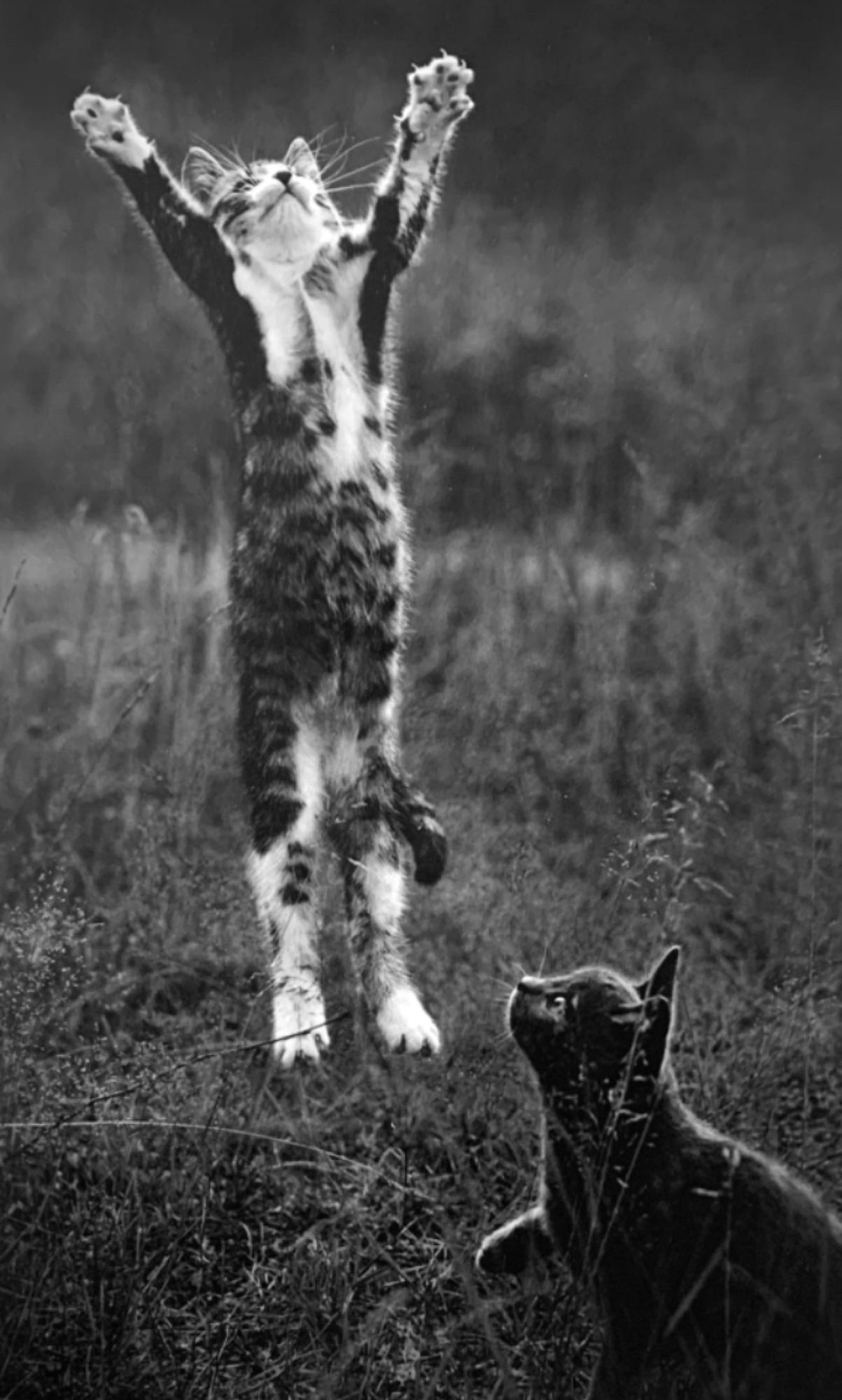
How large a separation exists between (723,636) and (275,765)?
1.19 meters

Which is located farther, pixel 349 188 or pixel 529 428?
pixel 529 428

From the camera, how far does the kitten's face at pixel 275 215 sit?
9.34 ft

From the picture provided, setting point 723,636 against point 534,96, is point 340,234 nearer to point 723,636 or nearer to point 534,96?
point 534,96

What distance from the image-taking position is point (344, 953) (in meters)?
2.82

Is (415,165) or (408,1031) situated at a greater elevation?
(415,165)

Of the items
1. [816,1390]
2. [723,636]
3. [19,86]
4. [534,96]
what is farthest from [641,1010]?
[19,86]

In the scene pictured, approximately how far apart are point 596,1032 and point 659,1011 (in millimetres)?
116

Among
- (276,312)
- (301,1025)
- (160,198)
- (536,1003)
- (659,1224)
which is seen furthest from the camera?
(160,198)

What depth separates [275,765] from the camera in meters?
2.92

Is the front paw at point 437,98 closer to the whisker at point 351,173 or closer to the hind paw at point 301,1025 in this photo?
the whisker at point 351,173

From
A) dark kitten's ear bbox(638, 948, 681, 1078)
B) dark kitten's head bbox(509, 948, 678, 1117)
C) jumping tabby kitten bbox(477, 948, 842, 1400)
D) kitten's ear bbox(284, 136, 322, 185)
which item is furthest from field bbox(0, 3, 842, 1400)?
dark kitten's ear bbox(638, 948, 681, 1078)

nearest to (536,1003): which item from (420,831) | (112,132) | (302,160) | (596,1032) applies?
(596,1032)

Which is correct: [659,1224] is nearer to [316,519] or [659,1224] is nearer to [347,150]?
[316,519]

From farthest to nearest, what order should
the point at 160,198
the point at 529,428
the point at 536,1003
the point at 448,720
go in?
1. the point at 529,428
2. the point at 448,720
3. the point at 160,198
4. the point at 536,1003
